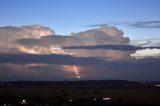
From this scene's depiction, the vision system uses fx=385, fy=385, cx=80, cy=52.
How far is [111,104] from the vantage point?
8469 cm

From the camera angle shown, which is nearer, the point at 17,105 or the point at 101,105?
the point at 17,105

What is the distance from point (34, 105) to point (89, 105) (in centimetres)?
1169

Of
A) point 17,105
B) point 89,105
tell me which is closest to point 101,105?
point 89,105

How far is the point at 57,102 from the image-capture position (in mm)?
81938

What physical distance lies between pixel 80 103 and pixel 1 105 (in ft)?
55.8

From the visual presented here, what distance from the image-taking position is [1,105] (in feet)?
249

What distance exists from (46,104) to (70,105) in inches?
199

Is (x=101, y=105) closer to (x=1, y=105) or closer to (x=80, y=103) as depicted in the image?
(x=80, y=103)

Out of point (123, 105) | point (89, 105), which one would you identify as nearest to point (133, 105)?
point (123, 105)

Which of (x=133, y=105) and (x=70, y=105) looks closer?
(x=70, y=105)

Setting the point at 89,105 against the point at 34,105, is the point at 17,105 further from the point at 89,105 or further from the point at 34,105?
the point at 89,105

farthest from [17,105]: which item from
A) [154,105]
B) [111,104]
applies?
[154,105]

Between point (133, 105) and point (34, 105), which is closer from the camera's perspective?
point (34, 105)

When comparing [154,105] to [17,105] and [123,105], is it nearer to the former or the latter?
[123,105]
